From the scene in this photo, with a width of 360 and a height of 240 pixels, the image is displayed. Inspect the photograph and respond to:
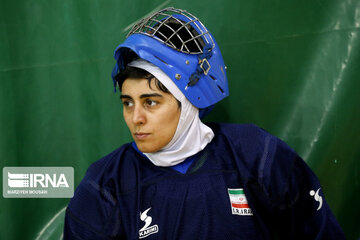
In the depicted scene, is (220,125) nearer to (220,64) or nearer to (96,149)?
(220,64)

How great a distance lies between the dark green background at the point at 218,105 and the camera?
166 cm

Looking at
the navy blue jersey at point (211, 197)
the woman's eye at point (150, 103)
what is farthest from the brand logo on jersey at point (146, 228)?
the woman's eye at point (150, 103)

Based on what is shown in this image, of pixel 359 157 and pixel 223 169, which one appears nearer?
pixel 223 169

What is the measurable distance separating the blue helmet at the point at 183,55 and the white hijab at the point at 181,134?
27 mm

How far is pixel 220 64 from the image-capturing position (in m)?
1.45

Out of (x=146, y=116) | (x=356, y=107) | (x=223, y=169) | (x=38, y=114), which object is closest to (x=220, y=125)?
(x=223, y=169)

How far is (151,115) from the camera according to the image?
1.33 meters

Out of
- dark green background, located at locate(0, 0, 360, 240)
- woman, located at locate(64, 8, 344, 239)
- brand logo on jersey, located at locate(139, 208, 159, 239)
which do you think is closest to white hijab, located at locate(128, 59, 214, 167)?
woman, located at locate(64, 8, 344, 239)

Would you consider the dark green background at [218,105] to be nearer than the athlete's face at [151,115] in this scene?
No

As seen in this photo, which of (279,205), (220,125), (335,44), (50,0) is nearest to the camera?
(279,205)

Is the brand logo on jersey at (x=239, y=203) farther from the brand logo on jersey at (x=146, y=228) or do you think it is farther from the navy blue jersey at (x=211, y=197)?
the brand logo on jersey at (x=146, y=228)

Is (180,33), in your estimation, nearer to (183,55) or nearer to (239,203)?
(183,55)

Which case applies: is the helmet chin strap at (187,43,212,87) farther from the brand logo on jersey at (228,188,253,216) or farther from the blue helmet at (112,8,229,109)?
the brand logo on jersey at (228,188,253,216)

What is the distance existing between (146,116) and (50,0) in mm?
808
